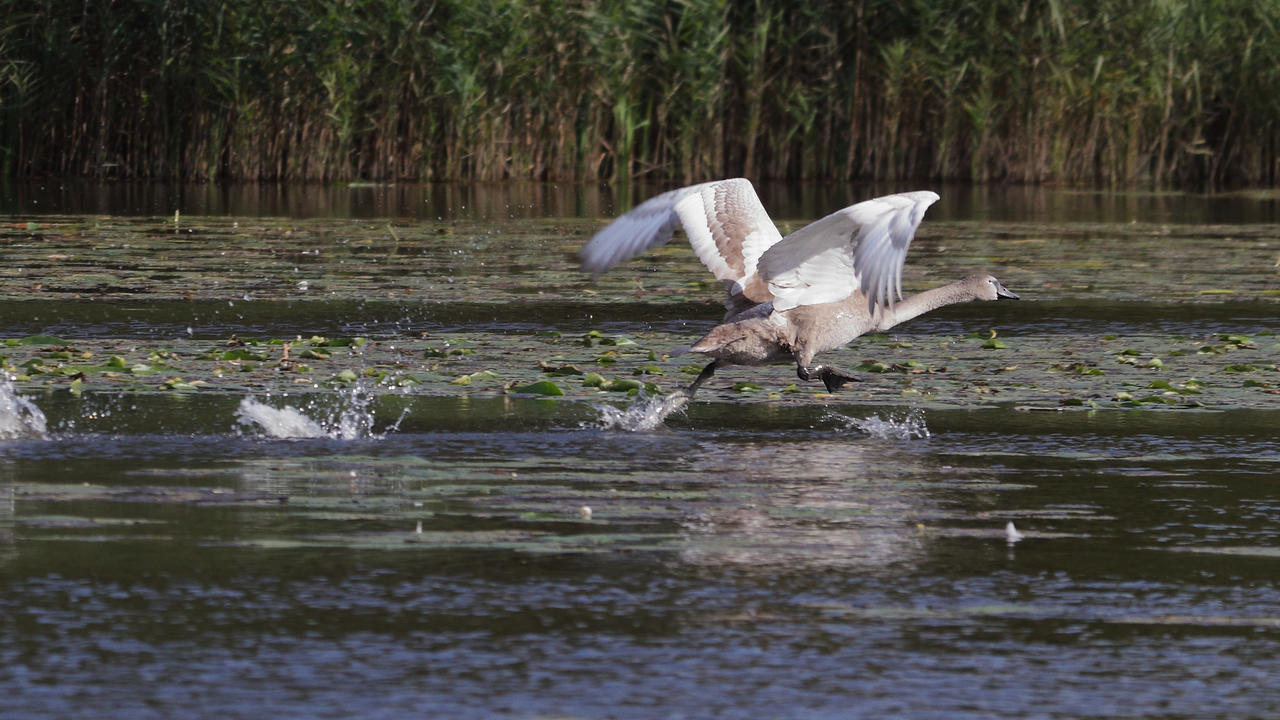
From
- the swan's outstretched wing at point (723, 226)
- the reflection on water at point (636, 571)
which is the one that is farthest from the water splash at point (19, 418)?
the swan's outstretched wing at point (723, 226)

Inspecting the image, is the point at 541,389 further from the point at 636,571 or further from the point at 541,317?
the point at 636,571

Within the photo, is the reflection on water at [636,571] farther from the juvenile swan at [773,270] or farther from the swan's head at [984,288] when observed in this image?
the swan's head at [984,288]

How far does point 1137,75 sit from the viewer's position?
22766mm

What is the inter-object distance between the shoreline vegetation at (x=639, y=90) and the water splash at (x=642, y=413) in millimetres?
13687

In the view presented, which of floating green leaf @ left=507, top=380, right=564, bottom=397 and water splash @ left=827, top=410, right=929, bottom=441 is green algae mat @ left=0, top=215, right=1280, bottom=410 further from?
water splash @ left=827, top=410, right=929, bottom=441

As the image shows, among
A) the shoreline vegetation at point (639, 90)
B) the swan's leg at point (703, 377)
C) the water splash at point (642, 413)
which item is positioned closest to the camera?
the water splash at point (642, 413)

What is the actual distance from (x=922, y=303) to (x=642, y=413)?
1489 mm

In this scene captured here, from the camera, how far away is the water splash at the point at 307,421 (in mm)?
7117

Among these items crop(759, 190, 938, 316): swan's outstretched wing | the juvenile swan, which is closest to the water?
the juvenile swan

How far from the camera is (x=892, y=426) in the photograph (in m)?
7.49

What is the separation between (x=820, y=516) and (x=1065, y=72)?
695 inches

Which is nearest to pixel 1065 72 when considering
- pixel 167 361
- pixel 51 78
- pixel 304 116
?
pixel 304 116

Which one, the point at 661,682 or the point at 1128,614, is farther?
the point at 1128,614

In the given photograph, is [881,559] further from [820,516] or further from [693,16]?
[693,16]
